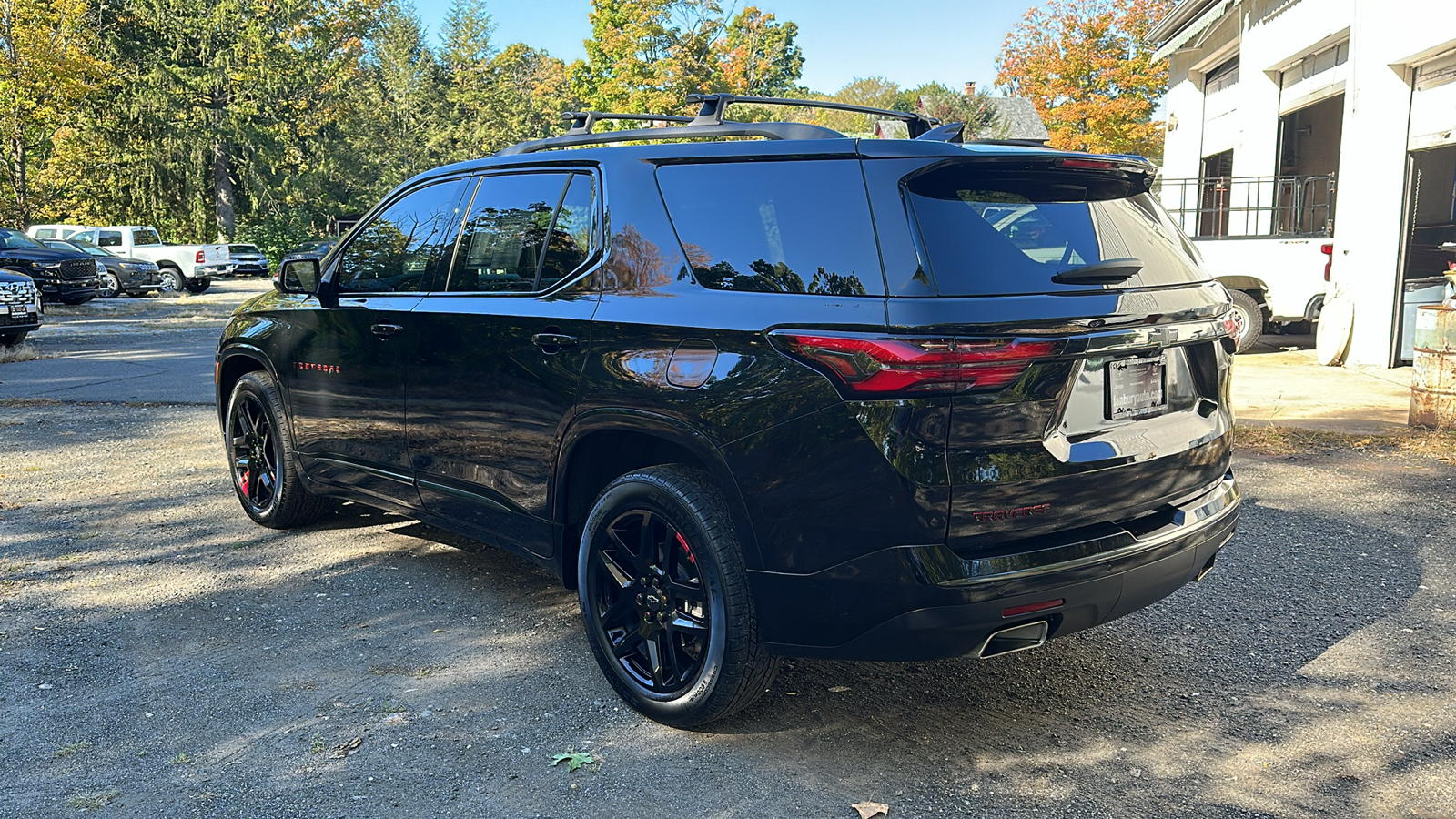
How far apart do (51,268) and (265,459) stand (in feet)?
68.9

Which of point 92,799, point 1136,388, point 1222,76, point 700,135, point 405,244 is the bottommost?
point 92,799

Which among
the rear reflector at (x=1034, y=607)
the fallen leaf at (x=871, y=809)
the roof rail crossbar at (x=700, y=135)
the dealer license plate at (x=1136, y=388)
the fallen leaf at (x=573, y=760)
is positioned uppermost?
the roof rail crossbar at (x=700, y=135)

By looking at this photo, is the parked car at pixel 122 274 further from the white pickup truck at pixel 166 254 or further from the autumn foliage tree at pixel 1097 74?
the autumn foliage tree at pixel 1097 74

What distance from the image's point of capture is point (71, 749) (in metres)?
3.53

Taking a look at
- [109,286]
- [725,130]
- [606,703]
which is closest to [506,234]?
[725,130]

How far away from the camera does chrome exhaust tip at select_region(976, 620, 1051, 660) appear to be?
3.11 meters

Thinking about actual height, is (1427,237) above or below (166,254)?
above

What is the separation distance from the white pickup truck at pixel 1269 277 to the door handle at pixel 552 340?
11075mm

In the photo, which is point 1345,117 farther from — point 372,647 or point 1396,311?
point 372,647

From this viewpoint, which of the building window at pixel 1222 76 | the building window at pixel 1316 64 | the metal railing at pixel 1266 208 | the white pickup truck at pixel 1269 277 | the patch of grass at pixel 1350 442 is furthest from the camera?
the building window at pixel 1222 76

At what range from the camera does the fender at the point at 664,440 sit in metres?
3.29

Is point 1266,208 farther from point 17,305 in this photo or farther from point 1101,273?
point 17,305

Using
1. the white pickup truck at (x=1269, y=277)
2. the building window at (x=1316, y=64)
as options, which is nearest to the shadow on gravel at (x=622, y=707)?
the white pickup truck at (x=1269, y=277)

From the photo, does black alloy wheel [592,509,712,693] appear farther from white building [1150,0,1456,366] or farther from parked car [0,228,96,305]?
parked car [0,228,96,305]
